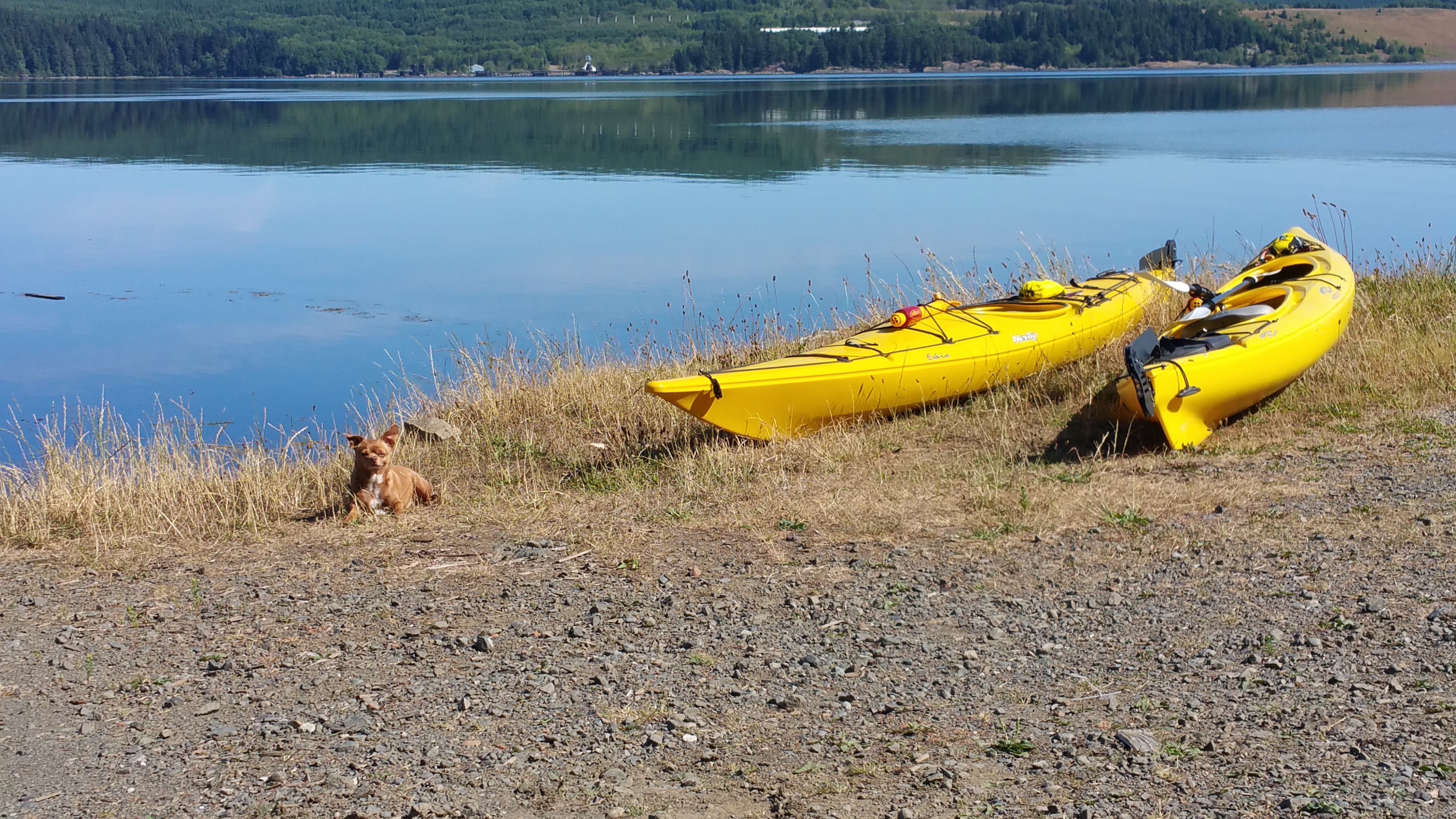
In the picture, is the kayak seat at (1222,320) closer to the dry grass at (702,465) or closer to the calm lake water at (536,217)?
the dry grass at (702,465)

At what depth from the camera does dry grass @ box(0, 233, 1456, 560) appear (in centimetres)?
629

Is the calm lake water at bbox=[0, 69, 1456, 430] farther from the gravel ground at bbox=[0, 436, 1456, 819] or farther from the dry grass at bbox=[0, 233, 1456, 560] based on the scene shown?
the gravel ground at bbox=[0, 436, 1456, 819]

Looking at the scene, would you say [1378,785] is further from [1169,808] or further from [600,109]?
[600,109]

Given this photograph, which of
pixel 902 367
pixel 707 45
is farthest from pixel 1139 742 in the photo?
pixel 707 45

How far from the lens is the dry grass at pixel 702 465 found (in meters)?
6.29

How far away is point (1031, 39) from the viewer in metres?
110

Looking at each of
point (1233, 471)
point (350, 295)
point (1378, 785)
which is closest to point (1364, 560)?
point (1233, 471)

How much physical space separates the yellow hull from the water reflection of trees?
1755 cm

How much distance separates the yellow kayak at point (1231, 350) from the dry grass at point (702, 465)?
0.19m

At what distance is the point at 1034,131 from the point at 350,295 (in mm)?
25476

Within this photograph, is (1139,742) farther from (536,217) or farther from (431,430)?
(536,217)

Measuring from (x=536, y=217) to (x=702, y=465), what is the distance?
14433 mm

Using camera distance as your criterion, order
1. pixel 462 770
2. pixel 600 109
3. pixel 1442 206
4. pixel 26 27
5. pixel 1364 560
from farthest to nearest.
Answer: pixel 26 27, pixel 600 109, pixel 1442 206, pixel 1364 560, pixel 462 770

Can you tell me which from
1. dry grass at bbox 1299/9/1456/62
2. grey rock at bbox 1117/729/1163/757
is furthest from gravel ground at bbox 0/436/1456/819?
dry grass at bbox 1299/9/1456/62
